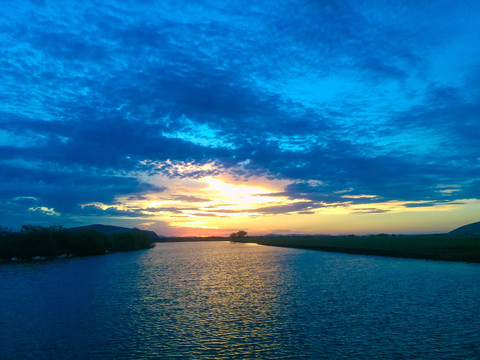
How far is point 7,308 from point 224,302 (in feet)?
64.7

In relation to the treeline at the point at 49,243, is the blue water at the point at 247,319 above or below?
below

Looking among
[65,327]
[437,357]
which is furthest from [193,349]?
[437,357]

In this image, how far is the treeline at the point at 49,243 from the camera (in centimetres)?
8688

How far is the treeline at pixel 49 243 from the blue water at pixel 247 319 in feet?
168

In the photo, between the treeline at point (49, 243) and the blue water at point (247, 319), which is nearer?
the blue water at point (247, 319)

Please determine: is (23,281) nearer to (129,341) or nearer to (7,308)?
(7,308)

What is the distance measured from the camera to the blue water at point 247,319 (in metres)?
19.4

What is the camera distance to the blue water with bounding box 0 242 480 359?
63.7ft

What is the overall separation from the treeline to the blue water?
51.1 meters

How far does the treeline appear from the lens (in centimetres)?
8688

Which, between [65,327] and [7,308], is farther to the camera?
[7,308]

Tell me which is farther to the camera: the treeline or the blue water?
the treeline

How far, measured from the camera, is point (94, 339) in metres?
22.0

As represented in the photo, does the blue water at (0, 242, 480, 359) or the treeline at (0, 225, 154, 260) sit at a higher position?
the treeline at (0, 225, 154, 260)
